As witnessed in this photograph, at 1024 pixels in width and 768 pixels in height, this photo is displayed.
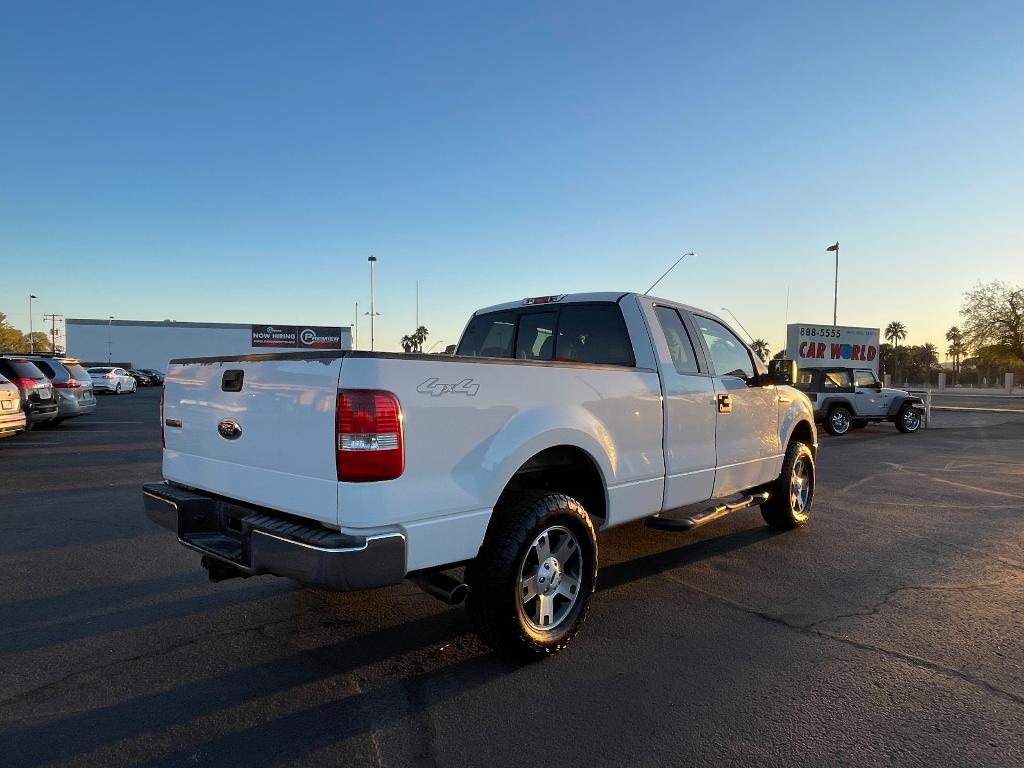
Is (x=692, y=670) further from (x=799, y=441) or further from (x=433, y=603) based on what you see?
(x=799, y=441)

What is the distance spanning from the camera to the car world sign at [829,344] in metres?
22.5

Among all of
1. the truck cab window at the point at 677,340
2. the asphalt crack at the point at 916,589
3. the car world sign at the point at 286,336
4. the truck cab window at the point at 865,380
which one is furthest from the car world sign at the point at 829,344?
the car world sign at the point at 286,336

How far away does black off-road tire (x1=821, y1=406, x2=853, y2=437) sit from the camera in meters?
16.6

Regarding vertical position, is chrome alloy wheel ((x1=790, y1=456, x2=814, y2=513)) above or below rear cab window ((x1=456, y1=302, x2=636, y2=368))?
below

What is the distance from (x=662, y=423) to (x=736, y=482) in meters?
1.33

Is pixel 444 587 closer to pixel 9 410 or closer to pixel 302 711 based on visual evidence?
pixel 302 711

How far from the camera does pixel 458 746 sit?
2609 millimetres

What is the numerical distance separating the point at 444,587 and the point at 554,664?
2.64ft

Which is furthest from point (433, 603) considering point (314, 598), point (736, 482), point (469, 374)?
point (736, 482)

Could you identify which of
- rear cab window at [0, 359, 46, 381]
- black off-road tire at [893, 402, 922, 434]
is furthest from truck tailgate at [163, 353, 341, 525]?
black off-road tire at [893, 402, 922, 434]

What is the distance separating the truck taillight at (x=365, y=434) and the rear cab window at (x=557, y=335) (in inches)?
77.2

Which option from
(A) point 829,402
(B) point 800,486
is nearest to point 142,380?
(A) point 829,402

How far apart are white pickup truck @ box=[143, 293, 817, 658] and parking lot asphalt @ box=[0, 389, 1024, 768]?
463 millimetres

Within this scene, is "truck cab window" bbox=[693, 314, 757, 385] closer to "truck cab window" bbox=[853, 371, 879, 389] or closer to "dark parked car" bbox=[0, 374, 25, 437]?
"dark parked car" bbox=[0, 374, 25, 437]
